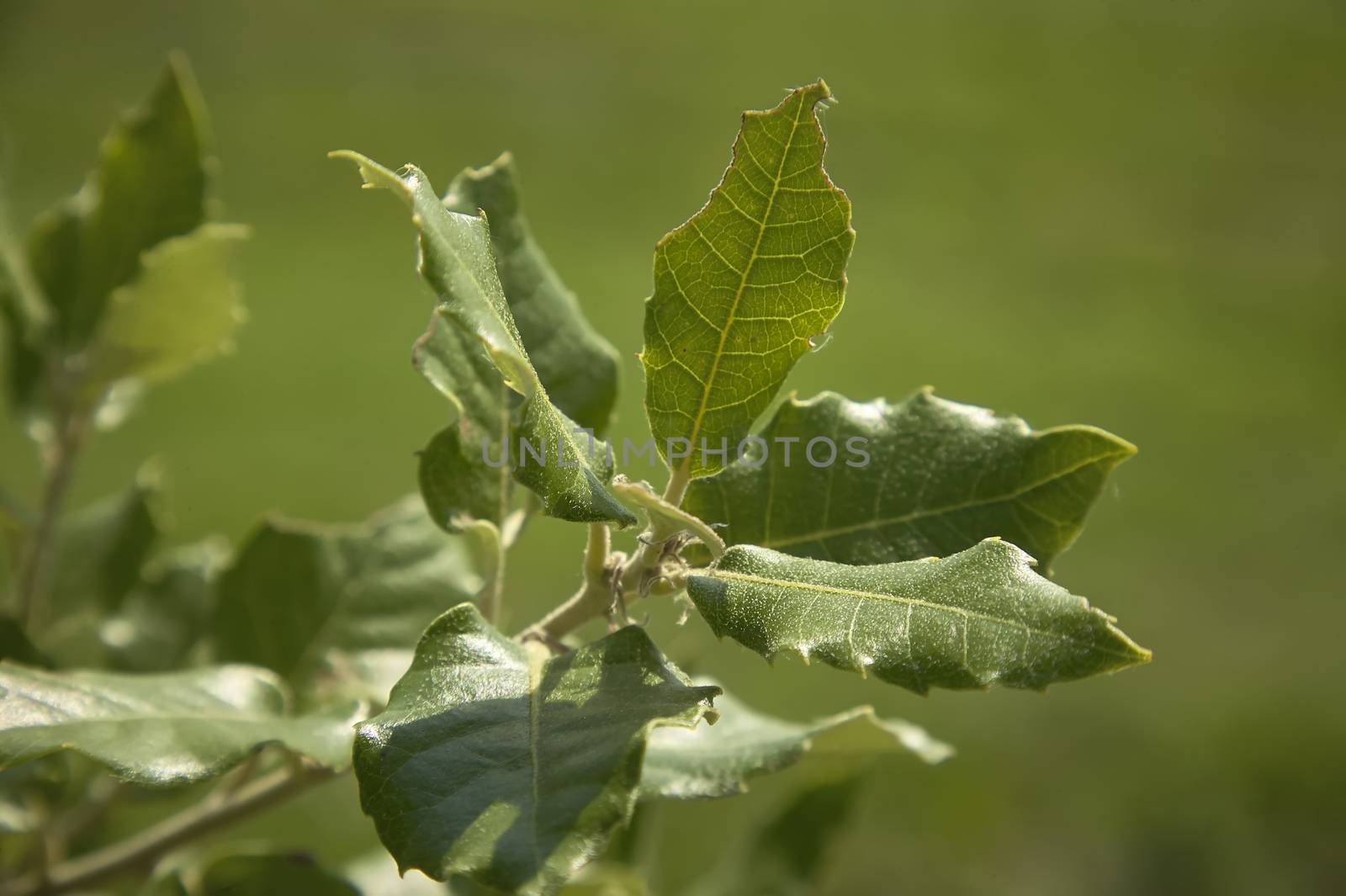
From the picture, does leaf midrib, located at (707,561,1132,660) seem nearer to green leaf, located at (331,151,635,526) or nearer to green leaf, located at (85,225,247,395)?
green leaf, located at (331,151,635,526)

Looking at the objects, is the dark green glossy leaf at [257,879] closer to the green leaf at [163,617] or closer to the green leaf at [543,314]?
the green leaf at [163,617]

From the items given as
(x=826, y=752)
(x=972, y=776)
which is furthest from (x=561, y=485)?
(x=972, y=776)

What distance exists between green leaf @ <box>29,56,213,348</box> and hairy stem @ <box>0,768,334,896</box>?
47 centimetres

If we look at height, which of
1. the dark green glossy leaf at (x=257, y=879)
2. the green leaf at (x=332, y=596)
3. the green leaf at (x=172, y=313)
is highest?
the green leaf at (x=172, y=313)

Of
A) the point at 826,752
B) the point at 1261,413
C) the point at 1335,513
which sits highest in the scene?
the point at 826,752

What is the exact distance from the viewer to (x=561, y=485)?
58 centimetres

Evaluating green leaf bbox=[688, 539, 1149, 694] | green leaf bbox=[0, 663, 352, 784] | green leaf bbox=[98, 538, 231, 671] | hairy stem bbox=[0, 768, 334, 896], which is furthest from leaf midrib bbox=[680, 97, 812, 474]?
green leaf bbox=[98, 538, 231, 671]

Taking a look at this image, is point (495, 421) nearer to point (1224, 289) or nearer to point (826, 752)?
point (826, 752)

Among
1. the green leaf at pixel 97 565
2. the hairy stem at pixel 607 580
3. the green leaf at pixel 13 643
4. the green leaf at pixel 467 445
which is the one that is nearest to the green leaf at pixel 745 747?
the hairy stem at pixel 607 580

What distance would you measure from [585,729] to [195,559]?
2.54ft

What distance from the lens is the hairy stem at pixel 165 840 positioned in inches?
33.2

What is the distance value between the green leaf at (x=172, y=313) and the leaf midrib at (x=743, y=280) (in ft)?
1.72

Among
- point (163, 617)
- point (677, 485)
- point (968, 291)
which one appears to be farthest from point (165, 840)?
point (968, 291)

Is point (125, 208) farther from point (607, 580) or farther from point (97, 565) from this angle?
point (607, 580)
